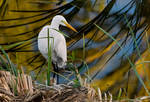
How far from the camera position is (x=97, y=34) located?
165cm

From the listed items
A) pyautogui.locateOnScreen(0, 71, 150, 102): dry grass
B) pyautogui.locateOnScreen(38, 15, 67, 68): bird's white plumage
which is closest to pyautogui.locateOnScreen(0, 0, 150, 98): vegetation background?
pyautogui.locateOnScreen(38, 15, 67, 68): bird's white plumage

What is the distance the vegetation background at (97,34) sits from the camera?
5.24ft

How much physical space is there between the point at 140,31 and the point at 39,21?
2.33 ft

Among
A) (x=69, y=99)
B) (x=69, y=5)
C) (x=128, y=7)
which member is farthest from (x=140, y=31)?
(x=69, y=99)

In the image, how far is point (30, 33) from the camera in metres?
1.69

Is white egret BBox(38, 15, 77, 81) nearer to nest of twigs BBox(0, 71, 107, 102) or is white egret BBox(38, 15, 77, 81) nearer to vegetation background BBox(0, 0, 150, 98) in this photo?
vegetation background BBox(0, 0, 150, 98)

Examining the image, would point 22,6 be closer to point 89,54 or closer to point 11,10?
point 11,10

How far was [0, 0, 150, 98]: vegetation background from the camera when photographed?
1599 millimetres

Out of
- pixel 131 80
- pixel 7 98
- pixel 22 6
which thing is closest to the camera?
pixel 7 98

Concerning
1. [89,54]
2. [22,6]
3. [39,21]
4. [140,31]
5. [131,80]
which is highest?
[22,6]

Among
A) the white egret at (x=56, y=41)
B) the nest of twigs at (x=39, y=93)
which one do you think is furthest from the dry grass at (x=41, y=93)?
the white egret at (x=56, y=41)

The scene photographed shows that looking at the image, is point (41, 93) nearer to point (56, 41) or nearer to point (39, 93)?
point (39, 93)

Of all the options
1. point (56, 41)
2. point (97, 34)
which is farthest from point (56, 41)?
point (97, 34)

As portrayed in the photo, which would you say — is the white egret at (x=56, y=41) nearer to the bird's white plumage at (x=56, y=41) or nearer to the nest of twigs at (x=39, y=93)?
the bird's white plumage at (x=56, y=41)
